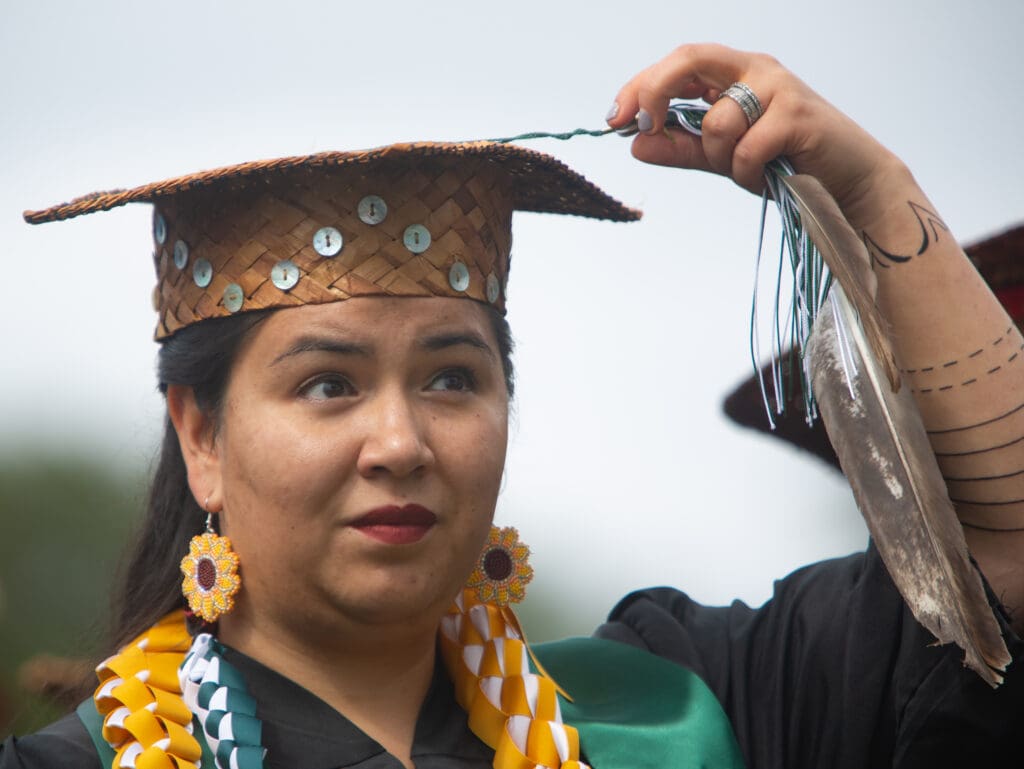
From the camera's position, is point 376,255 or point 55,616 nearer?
point 376,255

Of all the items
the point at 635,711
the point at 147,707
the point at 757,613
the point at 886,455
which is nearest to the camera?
the point at 886,455

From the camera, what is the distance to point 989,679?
1978 millimetres

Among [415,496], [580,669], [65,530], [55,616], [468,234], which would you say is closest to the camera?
[415,496]

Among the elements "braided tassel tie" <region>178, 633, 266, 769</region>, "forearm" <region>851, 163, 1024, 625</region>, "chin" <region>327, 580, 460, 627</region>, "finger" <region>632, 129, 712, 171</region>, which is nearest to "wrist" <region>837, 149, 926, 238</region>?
"forearm" <region>851, 163, 1024, 625</region>

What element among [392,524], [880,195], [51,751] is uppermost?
[880,195]

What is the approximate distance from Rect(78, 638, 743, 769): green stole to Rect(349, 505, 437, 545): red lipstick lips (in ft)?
1.48

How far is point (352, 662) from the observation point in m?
2.35

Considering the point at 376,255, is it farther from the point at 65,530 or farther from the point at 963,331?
the point at 65,530

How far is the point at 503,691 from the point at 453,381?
0.60m

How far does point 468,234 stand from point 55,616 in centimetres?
584

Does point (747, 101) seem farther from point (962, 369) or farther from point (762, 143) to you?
point (962, 369)

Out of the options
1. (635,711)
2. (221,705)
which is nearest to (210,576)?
(221,705)

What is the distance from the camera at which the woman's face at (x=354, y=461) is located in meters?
2.16

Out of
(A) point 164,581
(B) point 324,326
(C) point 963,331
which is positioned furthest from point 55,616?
(C) point 963,331
